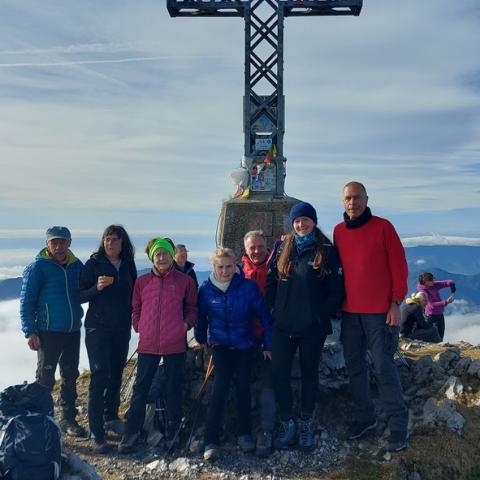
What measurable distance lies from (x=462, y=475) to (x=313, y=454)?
5.98 feet

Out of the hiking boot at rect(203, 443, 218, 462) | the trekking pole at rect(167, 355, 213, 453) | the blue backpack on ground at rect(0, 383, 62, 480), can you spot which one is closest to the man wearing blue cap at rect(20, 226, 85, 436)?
the blue backpack on ground at rect(0, 383, 62, 480)

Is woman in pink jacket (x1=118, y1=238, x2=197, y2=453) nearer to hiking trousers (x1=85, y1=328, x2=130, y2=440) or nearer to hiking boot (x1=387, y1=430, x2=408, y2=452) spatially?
hiking trousers (x1=85, y1=328, x2=130, y2=440)

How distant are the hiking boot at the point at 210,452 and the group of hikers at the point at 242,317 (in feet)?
0.05

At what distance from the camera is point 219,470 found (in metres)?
6.31

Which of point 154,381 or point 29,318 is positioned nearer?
point 29,318

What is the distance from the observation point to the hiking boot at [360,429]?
6.82 metres

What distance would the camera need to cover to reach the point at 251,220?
10.1 metres

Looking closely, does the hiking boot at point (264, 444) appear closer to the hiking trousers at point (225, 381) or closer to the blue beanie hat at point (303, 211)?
the hiking trousers at point (225, 381)

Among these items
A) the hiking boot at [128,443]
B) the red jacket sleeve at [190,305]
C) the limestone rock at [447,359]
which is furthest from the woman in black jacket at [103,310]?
the limestone rock at [447,359]

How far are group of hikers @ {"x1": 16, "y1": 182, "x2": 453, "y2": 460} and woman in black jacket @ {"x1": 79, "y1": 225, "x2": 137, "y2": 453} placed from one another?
0.01 m

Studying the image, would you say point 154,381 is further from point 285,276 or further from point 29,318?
point 285,276

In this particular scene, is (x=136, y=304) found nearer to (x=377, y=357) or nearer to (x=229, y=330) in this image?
(x=229, y=330)

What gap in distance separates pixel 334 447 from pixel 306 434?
1.54 feet

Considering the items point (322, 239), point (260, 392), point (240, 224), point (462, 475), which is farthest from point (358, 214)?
point (240, 224)
